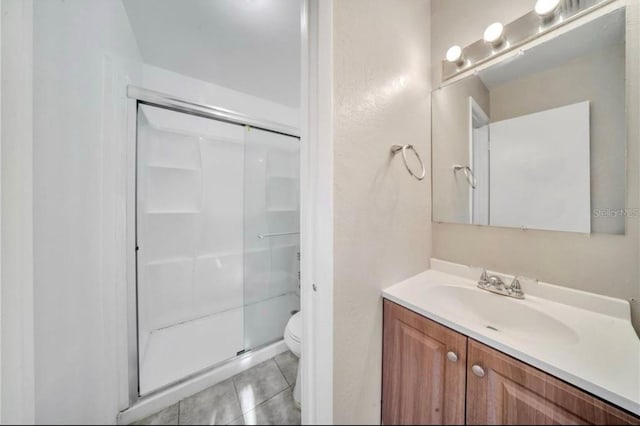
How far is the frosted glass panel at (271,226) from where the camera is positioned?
183cm

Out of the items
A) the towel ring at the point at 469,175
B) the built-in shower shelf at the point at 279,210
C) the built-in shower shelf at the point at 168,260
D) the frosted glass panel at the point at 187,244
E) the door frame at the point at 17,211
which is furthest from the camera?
the built-in shower shelf at the point at 279,210

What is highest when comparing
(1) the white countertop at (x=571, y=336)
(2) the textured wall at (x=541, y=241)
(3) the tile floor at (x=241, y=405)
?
(2) the textured wall at (x=541, y=241)

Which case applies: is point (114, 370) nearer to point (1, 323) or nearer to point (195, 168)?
point (1, 323)

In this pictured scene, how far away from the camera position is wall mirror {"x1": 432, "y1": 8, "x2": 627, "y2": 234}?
0.68 meters

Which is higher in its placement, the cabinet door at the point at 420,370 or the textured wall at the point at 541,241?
the textured wall at the point at 541,241

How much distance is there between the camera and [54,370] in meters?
0.53

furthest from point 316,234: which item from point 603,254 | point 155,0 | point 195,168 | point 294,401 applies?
point 195,168

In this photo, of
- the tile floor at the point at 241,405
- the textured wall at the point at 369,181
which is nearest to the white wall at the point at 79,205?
the tile floor at the point at 241,405

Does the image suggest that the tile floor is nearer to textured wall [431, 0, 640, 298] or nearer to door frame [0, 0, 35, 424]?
door frame [0, 0, 35, 424]

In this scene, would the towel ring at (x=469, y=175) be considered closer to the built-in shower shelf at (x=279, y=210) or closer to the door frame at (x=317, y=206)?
the door frame at (x=317, y=206)

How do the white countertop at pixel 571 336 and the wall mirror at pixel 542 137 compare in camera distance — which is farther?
the wall mirror at pixel 542 137

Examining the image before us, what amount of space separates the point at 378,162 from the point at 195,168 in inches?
64.4

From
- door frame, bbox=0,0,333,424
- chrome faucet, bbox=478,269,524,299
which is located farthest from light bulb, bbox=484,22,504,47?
chrome faucet, bbox=478,269,524,299

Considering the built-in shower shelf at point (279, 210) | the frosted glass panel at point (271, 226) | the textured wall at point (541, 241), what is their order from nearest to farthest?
the textured wall at point (541, 241) < the frosted glass panel at point (271, 226) < the built-in shower shelf at point (279, 210)
